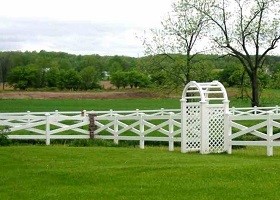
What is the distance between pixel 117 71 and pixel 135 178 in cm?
10594

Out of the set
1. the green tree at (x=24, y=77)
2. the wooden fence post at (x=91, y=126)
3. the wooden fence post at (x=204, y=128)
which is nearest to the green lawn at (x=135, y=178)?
the wooden fence post at (x=204, y=128)

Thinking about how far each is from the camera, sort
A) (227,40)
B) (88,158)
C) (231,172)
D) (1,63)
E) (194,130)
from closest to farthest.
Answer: (231,172)
(88,158)
(194,130)
(227,40)
(1,63)

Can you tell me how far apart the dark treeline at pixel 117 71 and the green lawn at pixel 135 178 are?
91.3 ft

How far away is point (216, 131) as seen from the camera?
20484 millimetres

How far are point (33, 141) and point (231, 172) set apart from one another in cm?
1410

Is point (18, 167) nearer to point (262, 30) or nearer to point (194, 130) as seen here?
point (194, 130)

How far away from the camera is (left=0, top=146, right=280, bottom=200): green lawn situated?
12709 mm

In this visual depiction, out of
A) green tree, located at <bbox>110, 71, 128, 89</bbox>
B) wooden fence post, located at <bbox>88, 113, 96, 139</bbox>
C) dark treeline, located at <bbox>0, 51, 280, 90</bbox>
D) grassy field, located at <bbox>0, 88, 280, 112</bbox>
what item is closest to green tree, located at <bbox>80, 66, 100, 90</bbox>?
dark treeline, located at <bbox>0, 51, 280, 90</bbox>

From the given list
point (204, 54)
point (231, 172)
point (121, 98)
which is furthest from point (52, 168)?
point (121, 98)

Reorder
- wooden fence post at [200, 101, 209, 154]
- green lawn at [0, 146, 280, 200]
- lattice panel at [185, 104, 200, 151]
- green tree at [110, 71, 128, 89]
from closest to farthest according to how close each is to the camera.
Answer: green lawn at [0, 146, 280, 200], wooden fence post at [200, 101, 209, 154], lattice panel at [185, 104, 200, 151], green tree at [110, 71, 128, 89]

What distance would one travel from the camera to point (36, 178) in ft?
47.5

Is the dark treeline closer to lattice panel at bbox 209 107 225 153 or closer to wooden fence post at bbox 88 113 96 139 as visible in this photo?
wooden fence post at bbox 88 113 96 139

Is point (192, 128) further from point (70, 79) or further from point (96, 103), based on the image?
point (70, 79)

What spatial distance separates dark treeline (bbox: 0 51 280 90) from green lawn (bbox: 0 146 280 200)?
27.8 metres
